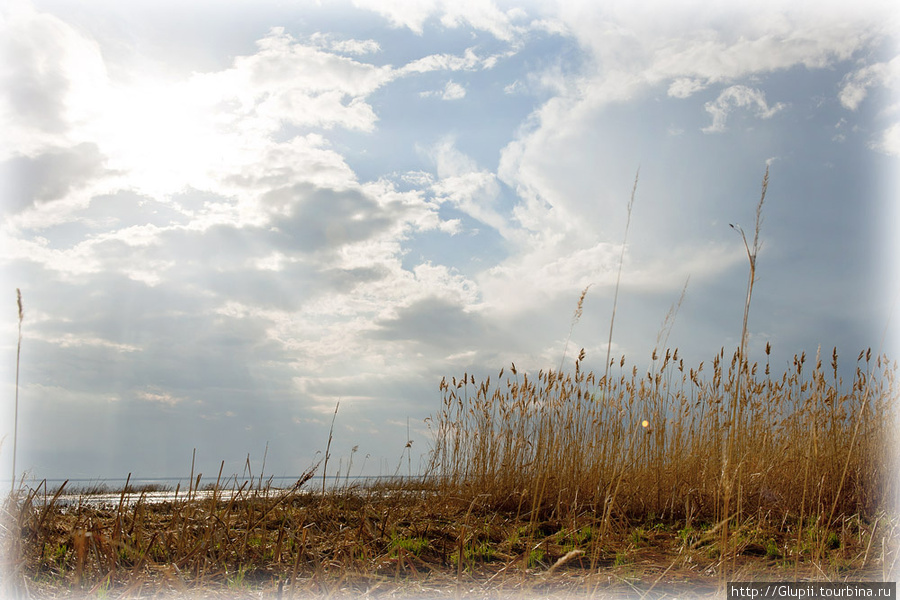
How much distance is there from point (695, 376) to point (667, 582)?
2.76m

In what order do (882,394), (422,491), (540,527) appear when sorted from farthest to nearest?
(422,491) → (882,394) → (540,527)

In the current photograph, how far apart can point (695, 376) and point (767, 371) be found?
643mm

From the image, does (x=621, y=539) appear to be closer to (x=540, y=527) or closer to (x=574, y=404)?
(x=540, y=527)

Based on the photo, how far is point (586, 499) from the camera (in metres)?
4.57

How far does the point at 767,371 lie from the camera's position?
16.7 ft

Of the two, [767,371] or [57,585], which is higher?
[767,371]

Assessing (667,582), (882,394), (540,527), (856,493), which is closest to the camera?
(667,582)

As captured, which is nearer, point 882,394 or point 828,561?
point 828,561

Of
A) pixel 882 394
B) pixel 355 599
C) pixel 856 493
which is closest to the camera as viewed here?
pixel 355 599

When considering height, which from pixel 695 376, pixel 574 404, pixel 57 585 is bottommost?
pixel 57 585

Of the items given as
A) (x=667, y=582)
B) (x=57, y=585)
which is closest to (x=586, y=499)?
(x=667, y=582)

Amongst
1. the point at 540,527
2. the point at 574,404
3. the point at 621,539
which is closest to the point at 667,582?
the point at 621,539

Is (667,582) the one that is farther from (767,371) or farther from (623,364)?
(767,371)

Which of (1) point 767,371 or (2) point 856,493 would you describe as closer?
(2) point 856,493
